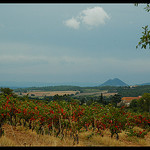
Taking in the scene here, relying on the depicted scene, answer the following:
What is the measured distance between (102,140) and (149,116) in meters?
7.77

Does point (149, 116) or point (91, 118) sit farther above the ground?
point (91, 118)

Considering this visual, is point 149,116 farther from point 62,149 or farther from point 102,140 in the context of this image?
point 62,149

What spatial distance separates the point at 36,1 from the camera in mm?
2455

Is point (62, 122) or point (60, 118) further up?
point (60, 118)

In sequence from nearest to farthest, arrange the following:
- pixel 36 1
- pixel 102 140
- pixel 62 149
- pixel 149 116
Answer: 1. pixel 62 149
2. pixel 36 1
3. pixel 102 140
4. pixel 149 116

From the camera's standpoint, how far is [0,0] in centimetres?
249

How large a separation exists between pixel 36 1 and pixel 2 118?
232 inches

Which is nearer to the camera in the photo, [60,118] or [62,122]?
[62,122]

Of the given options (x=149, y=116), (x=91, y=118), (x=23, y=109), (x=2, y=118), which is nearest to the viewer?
(x=2, y=118)

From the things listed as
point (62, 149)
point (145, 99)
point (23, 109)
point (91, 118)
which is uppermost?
point (62, 149)

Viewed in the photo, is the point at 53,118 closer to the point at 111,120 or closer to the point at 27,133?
the point at 27,133

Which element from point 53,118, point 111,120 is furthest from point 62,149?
point 111,120

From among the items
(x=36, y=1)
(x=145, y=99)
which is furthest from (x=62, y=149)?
(x=145, y=99)

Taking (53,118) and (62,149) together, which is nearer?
(62,149)
